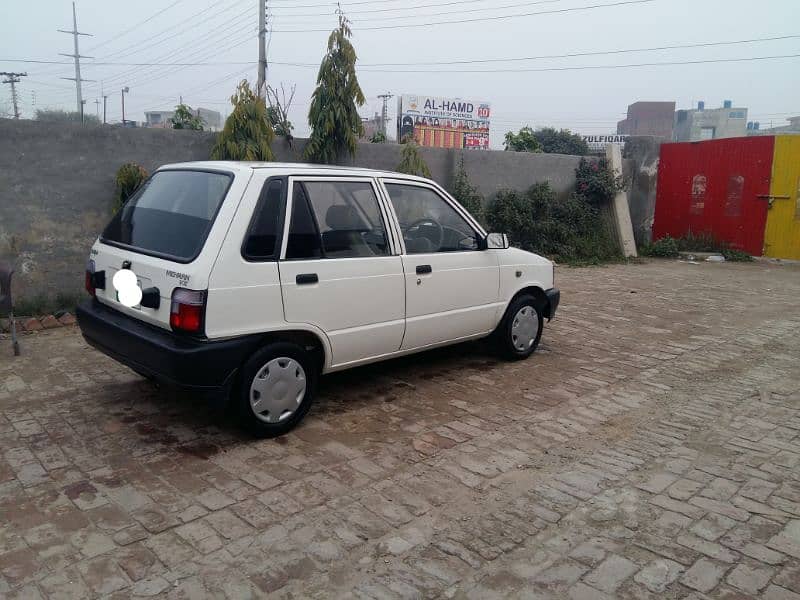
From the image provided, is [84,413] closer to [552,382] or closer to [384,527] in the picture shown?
[384,527]

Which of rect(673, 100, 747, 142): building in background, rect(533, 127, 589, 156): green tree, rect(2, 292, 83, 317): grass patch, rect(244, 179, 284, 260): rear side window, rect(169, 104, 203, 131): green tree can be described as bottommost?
rect(2, 292, 83, 317): grass patch

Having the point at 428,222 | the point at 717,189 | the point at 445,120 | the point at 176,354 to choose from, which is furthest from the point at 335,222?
the point at 445,120

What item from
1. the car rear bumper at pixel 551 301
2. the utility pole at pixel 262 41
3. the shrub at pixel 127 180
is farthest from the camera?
the utility pole at pixel 262 41

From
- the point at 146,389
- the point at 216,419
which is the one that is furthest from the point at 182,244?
the point at 146,389

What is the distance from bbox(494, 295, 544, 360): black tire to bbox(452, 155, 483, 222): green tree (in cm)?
540

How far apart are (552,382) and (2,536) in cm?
410

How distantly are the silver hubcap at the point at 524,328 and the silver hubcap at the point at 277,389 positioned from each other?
7.94 feet

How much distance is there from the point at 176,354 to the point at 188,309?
0.89ft

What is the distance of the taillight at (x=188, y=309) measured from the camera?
3.80 meters

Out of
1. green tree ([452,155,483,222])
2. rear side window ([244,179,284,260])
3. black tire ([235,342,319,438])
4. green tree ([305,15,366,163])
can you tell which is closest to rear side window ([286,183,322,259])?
rear side window ([244,179,284,260])

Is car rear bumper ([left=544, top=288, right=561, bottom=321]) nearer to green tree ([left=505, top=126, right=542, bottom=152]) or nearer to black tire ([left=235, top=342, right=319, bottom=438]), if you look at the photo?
black tire ([left=235, top=342, right=319, bottom=438])

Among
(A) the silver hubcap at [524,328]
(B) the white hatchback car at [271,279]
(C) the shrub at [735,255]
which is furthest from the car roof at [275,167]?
(C) the shrub at [735,255]

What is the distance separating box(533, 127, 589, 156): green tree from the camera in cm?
4330

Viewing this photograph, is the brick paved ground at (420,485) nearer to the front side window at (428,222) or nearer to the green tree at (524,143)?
the front side window at (428,222)
